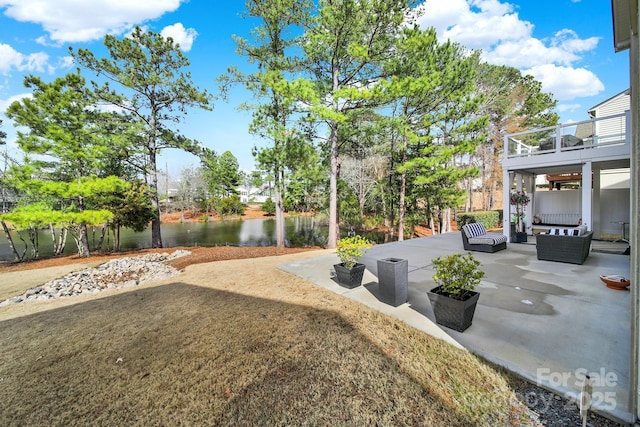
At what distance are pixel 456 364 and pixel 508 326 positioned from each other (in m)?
1.08

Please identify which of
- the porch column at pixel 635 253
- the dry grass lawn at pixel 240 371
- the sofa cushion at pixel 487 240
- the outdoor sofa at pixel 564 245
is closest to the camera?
the porch column at pixel 635 253

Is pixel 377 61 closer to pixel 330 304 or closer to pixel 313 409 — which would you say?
pixel 330 304

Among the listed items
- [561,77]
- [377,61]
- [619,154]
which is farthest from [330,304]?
[561,77]

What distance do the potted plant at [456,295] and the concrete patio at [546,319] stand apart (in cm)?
13

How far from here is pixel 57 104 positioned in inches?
332

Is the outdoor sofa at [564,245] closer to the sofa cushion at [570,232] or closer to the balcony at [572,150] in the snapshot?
the sofa cushion at [570,232]

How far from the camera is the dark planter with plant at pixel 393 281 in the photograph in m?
3.54

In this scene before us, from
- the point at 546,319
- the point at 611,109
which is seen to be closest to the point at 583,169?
the point at 546,319

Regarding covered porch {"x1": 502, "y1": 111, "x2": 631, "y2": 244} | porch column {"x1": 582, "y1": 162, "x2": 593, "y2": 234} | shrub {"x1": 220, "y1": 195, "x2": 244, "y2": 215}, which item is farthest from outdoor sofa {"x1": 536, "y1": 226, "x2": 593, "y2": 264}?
shrub {"x1": 220, "y1": 195, "x2": 244, "y2": 215}

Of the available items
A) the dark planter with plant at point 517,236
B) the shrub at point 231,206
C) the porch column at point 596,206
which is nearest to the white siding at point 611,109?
the porch column at point 596,206

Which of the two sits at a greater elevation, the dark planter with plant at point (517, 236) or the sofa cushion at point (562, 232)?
the sofa cushion at point (562, 232)

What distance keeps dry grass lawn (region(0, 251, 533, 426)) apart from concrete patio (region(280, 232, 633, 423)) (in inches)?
13.4

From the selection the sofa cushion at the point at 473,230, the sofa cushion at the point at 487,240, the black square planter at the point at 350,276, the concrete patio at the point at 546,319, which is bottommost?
the concrete patio at the point at 546,319

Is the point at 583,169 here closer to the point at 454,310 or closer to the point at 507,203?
the point at 507,203
